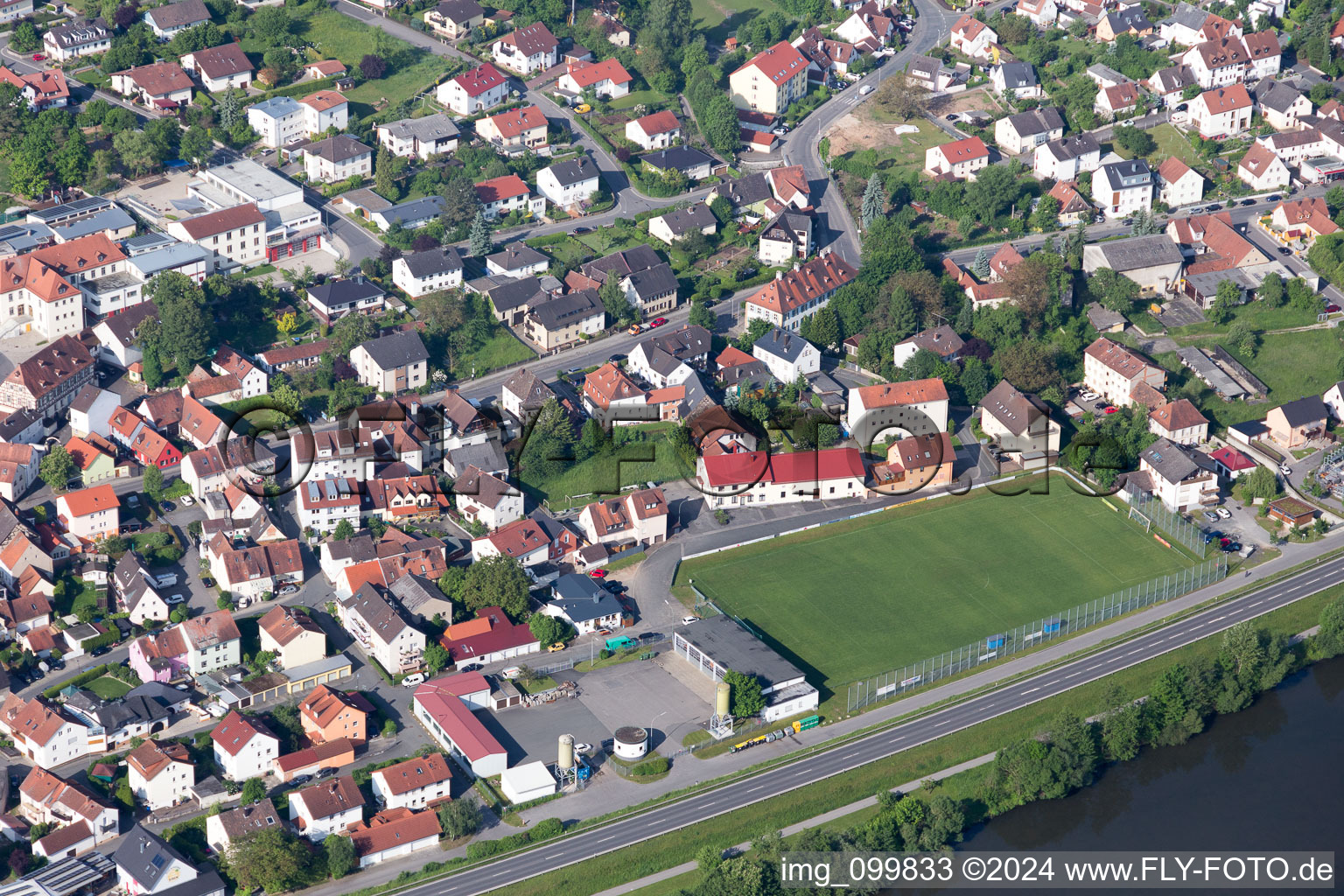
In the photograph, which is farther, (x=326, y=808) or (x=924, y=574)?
(x=924, y=574)

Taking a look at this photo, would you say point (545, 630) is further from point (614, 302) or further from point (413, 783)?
point (614, 302)

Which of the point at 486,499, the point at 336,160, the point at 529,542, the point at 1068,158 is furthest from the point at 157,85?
the point at 1068,158

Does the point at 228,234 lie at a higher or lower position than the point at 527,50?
lower

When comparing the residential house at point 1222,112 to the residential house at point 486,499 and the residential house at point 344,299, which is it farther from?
the residential house at point 486,499

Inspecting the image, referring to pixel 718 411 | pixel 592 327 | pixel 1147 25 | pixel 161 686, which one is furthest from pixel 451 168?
pixel 1147 25

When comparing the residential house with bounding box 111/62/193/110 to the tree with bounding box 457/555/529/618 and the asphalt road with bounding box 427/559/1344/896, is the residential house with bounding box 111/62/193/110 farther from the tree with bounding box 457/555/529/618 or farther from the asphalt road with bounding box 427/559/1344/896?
the asphalt road with bounding box 427/559/1344/896

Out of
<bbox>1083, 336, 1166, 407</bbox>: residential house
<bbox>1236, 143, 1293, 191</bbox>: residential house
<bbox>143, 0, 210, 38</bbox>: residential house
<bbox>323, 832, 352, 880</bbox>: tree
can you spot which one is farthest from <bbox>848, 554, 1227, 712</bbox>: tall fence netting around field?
<bbox>143, 0, 210, 38</bbox>: residential house

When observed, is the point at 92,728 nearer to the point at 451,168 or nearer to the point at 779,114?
the point at 451,168
